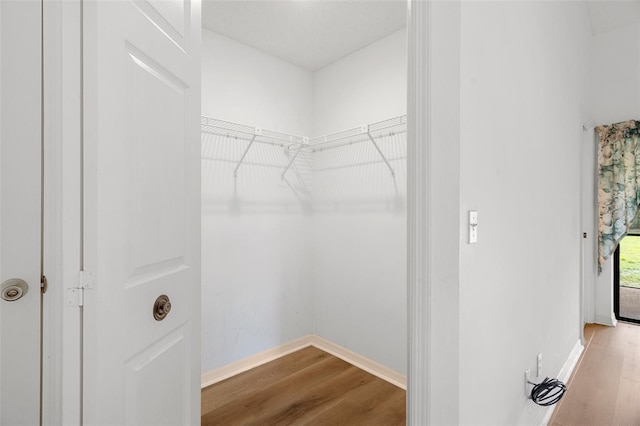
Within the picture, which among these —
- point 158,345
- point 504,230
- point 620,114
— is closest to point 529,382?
point 504,230

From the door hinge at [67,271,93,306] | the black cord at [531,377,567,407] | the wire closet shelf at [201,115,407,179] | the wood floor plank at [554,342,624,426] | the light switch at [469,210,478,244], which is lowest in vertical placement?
the wood floor plank at [554,342,624,426]

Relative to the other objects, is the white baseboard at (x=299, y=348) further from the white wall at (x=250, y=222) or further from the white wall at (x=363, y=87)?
the white wall at (x=363, y=87)

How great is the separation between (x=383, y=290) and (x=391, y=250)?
12.6 inches

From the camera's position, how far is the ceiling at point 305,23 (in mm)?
2082

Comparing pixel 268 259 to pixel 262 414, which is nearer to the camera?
pixel 262 414

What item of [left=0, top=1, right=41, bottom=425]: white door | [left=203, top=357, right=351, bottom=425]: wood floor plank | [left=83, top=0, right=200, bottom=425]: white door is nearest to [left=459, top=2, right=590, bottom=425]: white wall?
[left=83, top=0, right=200, bottom=425]: white door

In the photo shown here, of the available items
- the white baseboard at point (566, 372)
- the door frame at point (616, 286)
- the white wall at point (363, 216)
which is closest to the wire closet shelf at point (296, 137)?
the white wall at point (363, 216)

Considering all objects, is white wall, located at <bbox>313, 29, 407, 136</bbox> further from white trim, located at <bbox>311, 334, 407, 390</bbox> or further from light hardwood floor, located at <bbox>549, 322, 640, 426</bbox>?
light hardwood floor, located at <bbox>549, 322, 640, 426</bbox>

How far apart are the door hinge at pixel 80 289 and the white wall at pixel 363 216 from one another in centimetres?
192

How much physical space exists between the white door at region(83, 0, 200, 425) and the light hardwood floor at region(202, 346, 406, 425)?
39.9 inches

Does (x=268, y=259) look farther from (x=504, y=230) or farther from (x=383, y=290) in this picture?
(x=504, y=230)

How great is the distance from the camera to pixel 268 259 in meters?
2.69

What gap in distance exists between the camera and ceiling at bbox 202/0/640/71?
2090 mm

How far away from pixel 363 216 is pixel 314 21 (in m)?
1.46
